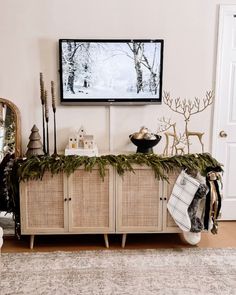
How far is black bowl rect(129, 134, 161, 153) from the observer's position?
10.5 ft

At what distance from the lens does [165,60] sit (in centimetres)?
342

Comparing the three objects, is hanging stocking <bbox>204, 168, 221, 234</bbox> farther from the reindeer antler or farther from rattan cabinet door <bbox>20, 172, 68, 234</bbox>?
rattan cabinet door <bbox>20, 172, 68, 234</bbox>

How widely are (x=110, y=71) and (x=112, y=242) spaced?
1595mm

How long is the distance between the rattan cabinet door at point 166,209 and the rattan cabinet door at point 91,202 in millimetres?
451

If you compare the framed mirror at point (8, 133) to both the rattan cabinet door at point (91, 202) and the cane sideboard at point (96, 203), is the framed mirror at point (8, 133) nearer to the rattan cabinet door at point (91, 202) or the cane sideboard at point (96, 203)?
the cane sideboard at point (96, 203)

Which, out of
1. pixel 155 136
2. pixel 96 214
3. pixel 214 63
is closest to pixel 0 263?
pixel 96 214

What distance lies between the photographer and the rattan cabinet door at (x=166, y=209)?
120 inches

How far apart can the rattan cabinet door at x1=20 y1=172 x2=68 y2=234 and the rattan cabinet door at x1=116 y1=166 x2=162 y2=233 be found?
48 cm

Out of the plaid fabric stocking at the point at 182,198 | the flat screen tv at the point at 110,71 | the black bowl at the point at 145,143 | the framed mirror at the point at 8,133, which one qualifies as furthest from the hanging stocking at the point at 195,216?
the framed mirror at the point at 8,133

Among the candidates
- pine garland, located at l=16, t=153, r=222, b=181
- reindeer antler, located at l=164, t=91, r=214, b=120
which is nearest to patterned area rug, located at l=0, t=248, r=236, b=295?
pine garland, located at l=16, t=153, r=222, b=181

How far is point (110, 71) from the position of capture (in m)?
3.36

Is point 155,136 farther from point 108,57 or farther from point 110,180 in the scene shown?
point 108,57

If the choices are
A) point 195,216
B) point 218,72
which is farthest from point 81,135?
point 218,72

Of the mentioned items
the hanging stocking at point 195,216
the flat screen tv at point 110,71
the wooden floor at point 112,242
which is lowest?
the wooden floor at point 112,242
